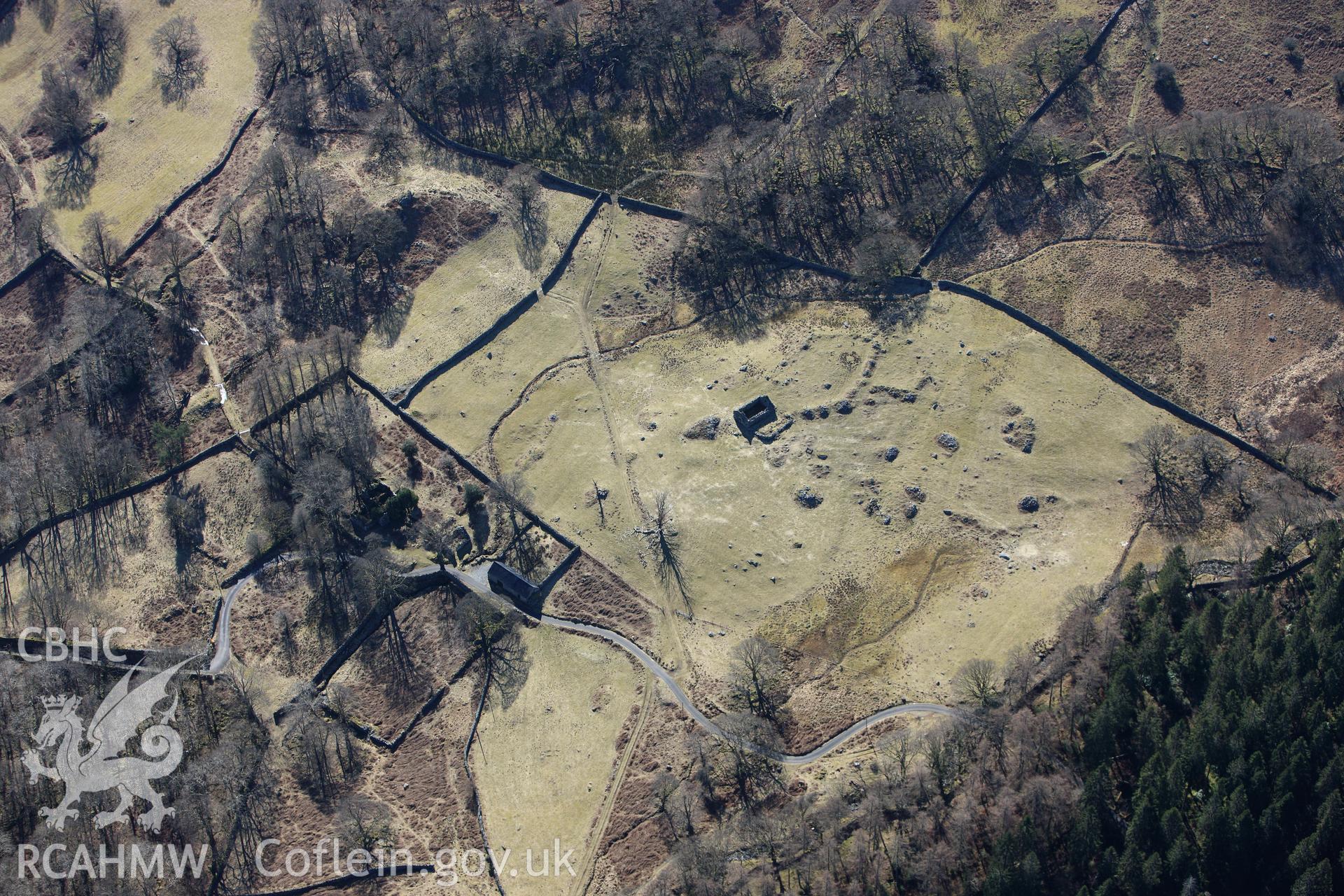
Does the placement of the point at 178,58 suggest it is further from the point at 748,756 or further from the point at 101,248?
the point at 748,756

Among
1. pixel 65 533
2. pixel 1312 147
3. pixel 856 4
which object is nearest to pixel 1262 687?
pixel 1312 147

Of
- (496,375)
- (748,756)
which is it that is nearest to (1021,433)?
(748,756)

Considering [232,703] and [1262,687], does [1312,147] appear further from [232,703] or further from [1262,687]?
[232,703]

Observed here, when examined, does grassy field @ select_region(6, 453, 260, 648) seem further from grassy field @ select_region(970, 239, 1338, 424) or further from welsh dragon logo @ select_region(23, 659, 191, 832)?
grassy field @ select_region(970, 239, 1338, 424)

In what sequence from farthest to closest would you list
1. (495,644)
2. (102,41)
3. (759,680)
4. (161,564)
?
(102,41) < (161,564) < (495,644) < (759,680)

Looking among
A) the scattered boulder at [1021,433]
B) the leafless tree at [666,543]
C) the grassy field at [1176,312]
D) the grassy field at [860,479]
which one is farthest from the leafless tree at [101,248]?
the scattered boulder at [1021,433]

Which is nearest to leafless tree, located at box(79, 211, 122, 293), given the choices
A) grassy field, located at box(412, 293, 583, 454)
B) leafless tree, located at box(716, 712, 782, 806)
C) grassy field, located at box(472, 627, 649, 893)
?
grassy field, located at box(412, 293, 583, 454)

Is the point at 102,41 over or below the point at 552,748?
over
